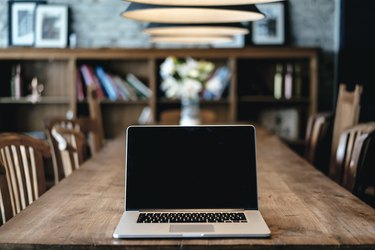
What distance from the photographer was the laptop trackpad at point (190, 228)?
1.70 m

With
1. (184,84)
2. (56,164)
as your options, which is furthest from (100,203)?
(184,84)

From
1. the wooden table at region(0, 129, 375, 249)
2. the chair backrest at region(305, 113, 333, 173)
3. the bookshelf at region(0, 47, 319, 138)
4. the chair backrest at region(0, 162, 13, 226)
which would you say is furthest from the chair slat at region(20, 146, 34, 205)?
the bookshelf at region(0, 47, 319, 138)

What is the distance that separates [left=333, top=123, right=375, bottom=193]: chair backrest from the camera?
266 centimetres

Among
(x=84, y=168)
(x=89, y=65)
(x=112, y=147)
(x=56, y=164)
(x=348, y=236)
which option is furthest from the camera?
(x=89, y=65)

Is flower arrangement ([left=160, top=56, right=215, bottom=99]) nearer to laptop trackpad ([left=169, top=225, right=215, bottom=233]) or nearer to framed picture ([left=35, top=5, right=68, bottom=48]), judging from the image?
framed picture ([left=35, top=5, right=68, bottom=48])

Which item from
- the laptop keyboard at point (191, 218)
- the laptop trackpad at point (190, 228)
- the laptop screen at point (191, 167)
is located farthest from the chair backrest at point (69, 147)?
the laptop trackpad at point (190, 228)

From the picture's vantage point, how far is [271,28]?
5902 mm

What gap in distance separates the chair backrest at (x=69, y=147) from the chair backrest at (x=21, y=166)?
0.42 meters

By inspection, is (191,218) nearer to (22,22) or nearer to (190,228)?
(190,228)

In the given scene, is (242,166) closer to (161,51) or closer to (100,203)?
(100,203)

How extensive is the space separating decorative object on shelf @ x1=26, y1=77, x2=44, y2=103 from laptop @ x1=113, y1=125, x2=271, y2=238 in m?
3.93

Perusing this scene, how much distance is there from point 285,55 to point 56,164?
287 cm

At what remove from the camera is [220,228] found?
1.72 meters

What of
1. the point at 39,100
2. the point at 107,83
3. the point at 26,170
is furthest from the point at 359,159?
the point at 39,100
